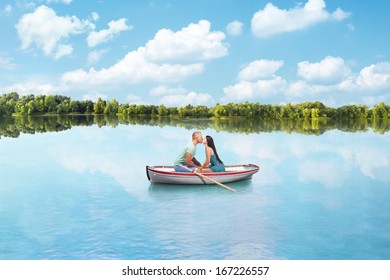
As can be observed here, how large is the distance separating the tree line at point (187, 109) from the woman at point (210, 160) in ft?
122

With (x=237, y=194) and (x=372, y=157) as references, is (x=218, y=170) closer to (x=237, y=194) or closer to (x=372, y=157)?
(x=237, y=194)

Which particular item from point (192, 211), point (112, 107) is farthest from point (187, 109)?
point (192, 211)

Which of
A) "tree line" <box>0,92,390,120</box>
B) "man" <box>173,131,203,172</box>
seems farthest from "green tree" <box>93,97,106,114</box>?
"man" <box>173,131,203,172</box>

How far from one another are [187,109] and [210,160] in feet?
127

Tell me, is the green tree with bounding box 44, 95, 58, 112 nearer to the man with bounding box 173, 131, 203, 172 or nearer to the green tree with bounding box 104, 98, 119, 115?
the green tree with bounding box 104, 98, 119, 115

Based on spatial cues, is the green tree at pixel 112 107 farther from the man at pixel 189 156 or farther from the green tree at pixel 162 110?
the man at pixel 189 156

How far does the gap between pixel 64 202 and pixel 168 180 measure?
2.37 metres

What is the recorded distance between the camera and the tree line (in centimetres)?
4944

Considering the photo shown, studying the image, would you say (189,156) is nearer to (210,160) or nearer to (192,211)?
(210,160)

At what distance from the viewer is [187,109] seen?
49.7 meters

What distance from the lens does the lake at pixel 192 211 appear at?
7.18 metres

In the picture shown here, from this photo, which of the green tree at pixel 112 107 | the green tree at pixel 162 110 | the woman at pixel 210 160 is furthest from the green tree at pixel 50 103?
the woman at pixel 210 160

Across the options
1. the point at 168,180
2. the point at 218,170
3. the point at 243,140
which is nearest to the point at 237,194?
the point at 218,170

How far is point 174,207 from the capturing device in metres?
9.61
